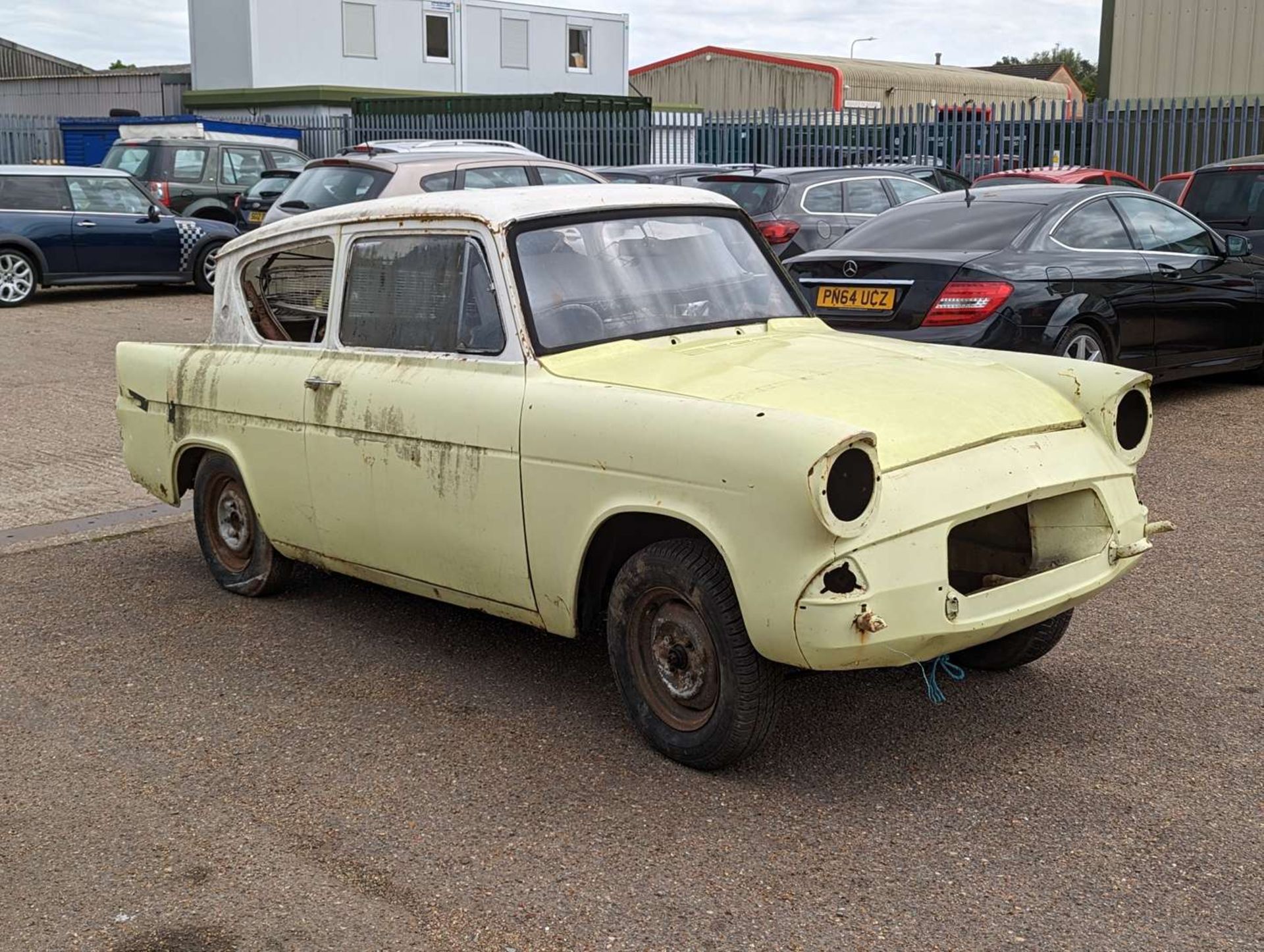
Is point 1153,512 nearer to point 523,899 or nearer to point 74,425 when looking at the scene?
point 523,899

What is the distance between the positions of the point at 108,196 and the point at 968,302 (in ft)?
40.3

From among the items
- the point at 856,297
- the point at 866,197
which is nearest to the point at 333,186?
the point at 866,197

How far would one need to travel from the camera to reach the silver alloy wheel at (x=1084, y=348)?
8.75m

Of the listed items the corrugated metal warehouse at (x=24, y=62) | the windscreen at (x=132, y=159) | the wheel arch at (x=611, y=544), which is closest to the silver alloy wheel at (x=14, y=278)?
the windscreen at (x=132, y=159)

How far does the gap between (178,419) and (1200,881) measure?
170 inches

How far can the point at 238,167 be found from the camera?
20297mm

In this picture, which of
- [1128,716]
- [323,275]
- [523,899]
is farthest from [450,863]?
[323,275]

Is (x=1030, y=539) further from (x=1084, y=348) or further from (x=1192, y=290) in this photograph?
(x=1192, y=290)

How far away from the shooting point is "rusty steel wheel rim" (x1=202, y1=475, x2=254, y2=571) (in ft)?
19.8

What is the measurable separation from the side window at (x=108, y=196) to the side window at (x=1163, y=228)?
39.5 ft

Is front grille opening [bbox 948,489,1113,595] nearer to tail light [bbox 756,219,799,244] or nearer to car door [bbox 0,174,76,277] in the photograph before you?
tail light [bbox 756,219,799,244]

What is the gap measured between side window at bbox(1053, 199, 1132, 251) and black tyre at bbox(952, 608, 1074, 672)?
15.4 ft

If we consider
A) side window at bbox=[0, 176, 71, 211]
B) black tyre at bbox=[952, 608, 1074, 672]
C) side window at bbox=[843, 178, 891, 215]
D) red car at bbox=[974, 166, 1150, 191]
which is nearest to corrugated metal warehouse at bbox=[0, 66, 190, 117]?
side window at bbox=[0, 176, 71, 211]

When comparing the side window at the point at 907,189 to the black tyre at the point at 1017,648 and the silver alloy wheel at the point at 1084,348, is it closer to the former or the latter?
the silver alloy wheel at the point at 1084,348
